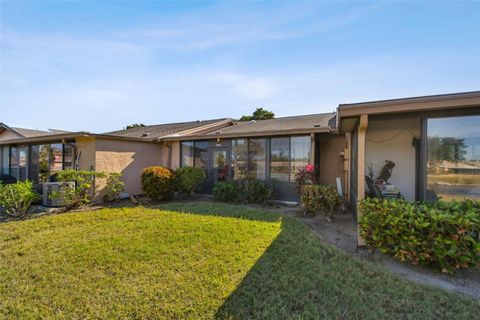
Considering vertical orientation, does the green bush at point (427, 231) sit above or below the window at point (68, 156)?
below

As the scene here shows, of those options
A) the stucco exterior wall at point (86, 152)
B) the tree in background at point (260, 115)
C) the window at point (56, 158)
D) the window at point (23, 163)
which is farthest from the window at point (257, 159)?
the tree in background at point (260, 115)

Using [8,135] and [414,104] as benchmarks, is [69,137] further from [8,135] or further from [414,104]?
[414,104]

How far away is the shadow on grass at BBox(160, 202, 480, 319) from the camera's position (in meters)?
2.58

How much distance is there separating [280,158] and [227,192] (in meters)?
2.45

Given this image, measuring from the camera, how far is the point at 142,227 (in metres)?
5.45

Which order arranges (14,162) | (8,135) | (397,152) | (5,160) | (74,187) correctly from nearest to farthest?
(397,152) < (74,187) < (14,162) < (5,160) < (8,135)

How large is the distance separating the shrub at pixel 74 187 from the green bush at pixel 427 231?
8638 mm

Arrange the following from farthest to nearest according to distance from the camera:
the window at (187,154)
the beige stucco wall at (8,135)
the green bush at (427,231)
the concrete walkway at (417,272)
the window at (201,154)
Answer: the beige stucco wall at (8,135) < the window at (187,154) < the window at (201,154) < the green bush at (427,231) < the concrete walkway at (417,272)

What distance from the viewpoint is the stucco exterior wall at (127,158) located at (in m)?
9.38

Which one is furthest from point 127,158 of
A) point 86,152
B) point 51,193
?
point 51,193

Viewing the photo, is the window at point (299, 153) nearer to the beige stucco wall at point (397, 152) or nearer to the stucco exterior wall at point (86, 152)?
the beige stucco wall at point (397, 152)

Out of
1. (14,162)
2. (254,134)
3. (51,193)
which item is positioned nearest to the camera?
(51,193)

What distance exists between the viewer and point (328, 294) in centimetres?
292

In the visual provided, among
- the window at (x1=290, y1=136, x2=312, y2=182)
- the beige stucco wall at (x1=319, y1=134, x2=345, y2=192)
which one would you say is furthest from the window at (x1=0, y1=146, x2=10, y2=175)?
the beige stucco wall at (x1=319, y1=134, x2=345, y2=192)
